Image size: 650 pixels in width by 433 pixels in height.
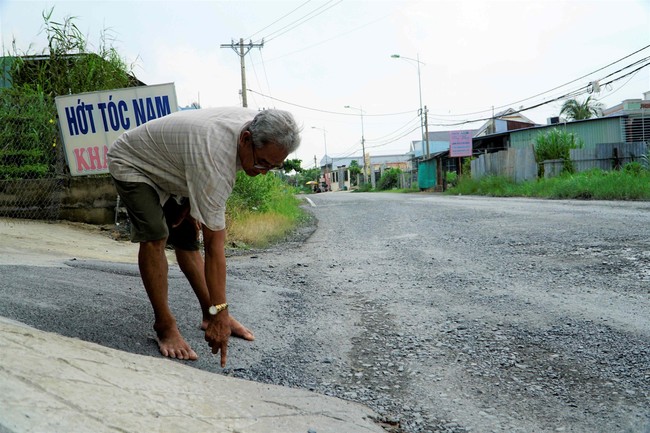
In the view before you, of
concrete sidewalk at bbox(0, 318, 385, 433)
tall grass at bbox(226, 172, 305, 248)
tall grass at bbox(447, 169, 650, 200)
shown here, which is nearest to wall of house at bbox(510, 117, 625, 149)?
tall grass at bbox(447, 169, 650, 200)

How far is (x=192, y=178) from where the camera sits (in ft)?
9.05

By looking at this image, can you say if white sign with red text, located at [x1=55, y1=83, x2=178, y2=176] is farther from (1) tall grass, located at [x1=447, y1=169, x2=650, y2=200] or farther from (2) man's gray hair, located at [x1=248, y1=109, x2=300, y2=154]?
(1) tall grass, located at [x1=447, y1=169, x2=650, y2=200]

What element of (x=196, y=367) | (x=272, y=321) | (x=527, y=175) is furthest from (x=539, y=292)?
(x=527, y=175)

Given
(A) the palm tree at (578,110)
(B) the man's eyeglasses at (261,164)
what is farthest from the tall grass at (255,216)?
(A) the palm tree at (578,110)

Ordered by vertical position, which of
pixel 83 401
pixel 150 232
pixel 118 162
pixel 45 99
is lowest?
pixel 83 401

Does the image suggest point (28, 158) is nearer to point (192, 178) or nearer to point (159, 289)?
point (159, 289)

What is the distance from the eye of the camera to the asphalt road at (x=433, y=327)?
2.56 meters

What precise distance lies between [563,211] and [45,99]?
9.16 m

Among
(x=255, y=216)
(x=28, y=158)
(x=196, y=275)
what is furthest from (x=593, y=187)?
(x=196, y=275)

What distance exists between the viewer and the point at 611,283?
14.6 feet

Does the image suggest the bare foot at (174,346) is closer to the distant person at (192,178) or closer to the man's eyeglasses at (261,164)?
the distant person at (192,178)

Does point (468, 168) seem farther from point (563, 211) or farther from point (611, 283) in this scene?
point (611, 283)

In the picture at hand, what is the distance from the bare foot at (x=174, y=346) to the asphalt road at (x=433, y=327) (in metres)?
0.06

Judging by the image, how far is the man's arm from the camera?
2697 millimetres
